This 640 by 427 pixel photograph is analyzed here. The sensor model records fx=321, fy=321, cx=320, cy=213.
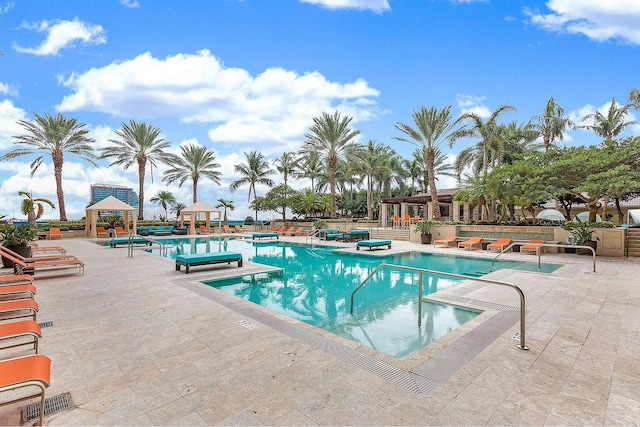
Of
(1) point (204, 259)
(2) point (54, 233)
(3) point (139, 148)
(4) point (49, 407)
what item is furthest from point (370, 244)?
(3) point (139, 148)

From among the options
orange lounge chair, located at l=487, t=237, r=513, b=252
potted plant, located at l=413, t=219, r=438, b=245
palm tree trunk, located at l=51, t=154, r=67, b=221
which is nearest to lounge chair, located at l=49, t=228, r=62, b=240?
palm tree trunk, located at l=51, t=154, r=67, b=221

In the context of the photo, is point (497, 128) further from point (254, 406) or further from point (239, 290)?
point (254, 406)

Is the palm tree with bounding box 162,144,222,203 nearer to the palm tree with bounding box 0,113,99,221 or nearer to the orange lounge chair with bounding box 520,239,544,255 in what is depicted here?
the palm tree with bounding box 0,113,99,221

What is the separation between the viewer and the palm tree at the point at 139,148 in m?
31.6

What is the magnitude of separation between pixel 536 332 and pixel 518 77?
16205 millimetres

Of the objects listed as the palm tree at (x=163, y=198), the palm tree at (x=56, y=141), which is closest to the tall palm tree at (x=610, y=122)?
the palm tree at (x=56, y=141)

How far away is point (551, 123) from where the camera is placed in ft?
87.1

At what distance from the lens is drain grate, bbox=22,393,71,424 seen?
2.83 m

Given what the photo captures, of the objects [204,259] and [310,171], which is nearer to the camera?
[204,259]

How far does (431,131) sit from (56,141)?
31218 mm

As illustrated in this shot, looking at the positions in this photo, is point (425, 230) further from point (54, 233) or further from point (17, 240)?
point (54, 233)

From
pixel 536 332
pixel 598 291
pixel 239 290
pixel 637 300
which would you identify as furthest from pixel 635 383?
pixel 239 290

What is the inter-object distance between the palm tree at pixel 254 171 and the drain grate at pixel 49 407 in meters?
39.2

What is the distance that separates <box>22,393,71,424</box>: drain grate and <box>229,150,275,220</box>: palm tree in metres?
39.2
